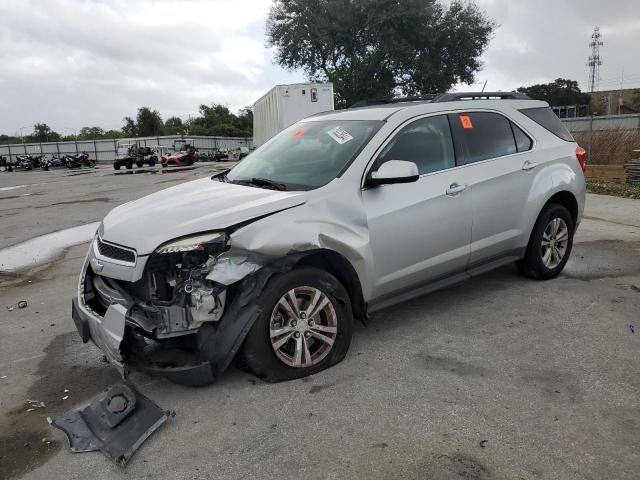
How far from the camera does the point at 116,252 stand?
325 centimetres

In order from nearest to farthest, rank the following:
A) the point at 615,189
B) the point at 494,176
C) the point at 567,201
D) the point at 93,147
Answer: the point at 494,176 < the point at 567,201 < the point at 615,189 < the point at 93,147

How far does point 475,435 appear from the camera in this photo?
2730mm

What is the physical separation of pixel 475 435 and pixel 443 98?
9.28 feet

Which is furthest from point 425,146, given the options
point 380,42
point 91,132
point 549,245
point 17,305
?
point 91,132

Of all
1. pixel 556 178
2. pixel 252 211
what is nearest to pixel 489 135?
pixel 556 178

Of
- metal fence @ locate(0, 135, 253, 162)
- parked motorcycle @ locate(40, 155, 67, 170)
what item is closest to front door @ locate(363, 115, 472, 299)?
parked motorcycle @ locate(40, 155, 67, 170)

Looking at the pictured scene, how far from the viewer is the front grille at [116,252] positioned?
3.11 meters

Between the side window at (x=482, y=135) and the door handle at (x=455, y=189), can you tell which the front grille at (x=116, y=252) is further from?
the side window at (x=482, y=135)

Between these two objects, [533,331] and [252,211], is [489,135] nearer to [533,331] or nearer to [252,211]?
[533,331]

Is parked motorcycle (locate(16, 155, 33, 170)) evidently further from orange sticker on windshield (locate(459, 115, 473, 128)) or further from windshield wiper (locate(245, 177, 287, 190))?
orange sticker on windshield (locate(459, 115, 473, 128))

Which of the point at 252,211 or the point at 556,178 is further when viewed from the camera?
the point at 556,178

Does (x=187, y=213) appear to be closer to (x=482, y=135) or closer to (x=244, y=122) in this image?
(x=482, y=135)

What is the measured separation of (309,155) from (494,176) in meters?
1.57

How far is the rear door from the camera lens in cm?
429
